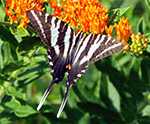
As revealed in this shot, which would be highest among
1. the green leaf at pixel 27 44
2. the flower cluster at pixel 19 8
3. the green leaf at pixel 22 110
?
the flower cluster at pixel 19 8

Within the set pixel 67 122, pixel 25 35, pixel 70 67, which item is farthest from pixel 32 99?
pixel 25 35

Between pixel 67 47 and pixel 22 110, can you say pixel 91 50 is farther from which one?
pixel 22 110

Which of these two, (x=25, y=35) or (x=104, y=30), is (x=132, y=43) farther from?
(x=25, y=35)

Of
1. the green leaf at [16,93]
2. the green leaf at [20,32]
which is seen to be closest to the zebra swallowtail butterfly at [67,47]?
the green leaf at [20,32]

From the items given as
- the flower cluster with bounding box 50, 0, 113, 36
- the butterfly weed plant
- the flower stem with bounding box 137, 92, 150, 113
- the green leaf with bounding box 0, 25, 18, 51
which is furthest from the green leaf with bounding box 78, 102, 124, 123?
the green leaf with bounding box 0, 25, 18, 51

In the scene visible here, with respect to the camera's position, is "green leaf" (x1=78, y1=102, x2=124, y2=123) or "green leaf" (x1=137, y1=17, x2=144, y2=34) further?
"green leaf" (x1=78, y1=102, x2=124, y2=123)

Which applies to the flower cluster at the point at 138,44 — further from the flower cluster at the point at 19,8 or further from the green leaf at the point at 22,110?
the green leaf at the point at 22,110

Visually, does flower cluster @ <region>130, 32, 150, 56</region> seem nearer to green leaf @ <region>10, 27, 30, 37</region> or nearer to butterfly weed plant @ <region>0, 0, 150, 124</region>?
butterfly weed plant @ <region>0, 0, 150, 124</region>
